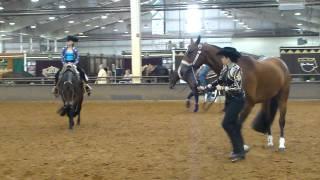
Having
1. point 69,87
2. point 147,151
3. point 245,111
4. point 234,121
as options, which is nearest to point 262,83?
point 245,111

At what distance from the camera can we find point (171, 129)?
11.3 meters

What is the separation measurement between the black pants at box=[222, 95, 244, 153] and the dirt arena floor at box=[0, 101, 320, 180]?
0.91 feet

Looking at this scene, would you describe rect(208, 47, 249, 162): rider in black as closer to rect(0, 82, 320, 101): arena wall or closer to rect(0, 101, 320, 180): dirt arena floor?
rect(0, 101, 320, 180): dirt arena floor

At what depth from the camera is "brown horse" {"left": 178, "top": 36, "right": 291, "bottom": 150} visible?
7.63 meters

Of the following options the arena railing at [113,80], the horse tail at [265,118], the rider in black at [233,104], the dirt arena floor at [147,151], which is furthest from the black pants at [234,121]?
the arena railing at [113,80]

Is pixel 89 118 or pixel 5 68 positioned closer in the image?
pixel 89 118

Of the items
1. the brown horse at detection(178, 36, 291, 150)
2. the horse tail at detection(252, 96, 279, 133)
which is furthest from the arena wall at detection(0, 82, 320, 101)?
the horse tail at detection(252, 96, 279, 133)

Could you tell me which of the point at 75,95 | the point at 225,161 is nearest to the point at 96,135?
the point at 75,95

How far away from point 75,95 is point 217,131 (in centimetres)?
343

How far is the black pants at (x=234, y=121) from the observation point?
286 inches

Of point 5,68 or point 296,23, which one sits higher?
point 296,23

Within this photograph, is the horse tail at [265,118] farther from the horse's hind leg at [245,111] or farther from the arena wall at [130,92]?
the arena wall at [130,92]

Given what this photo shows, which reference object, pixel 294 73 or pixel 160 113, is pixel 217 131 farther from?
pixel 294 73

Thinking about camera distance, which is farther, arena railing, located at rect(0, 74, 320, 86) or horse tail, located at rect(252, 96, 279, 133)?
arena railing, located at rect(0, 74, 320, 86)
